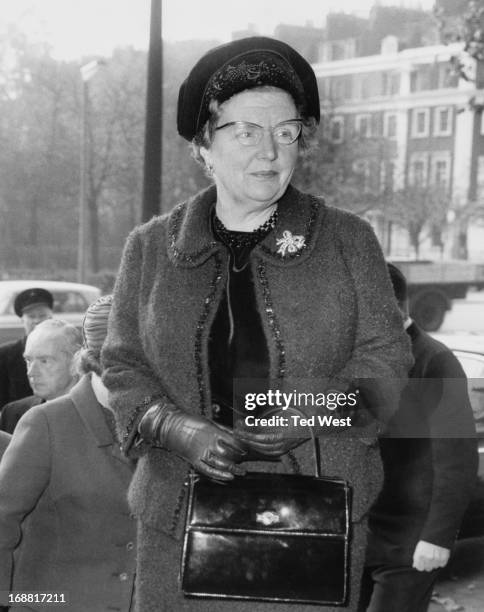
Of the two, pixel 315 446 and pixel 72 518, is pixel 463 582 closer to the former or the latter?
pixel 72 518

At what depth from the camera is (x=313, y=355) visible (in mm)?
1584

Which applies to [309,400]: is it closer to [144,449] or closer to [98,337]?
[144,449]

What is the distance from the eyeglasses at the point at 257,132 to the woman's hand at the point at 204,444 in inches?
19.5

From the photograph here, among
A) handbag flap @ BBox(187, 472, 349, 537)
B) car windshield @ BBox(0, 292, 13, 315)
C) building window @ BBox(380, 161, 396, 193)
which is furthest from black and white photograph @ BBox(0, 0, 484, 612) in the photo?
building window @ BBox(380, 161, 396, 193)

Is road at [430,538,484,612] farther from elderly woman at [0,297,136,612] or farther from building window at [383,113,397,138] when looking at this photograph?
building window at [383,113,397,138]

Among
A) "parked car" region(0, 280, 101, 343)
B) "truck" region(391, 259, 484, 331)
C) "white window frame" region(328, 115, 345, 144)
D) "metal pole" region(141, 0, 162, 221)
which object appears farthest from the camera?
"white window frame" region(328, 115, 345, 144)

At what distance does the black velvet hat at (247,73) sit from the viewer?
1.66 m

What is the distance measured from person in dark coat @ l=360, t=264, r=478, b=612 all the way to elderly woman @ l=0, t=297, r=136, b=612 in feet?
2.84

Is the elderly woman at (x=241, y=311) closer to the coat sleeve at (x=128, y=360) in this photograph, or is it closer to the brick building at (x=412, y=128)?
the coat sleeve at (x=128, y=360)

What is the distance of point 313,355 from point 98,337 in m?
1.13

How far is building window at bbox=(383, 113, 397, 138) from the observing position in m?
25.6

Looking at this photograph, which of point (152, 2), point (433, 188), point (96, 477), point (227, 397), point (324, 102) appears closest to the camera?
point (227, 397)

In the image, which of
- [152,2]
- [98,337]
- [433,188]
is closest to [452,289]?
[433,188]

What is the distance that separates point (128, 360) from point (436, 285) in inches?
786
